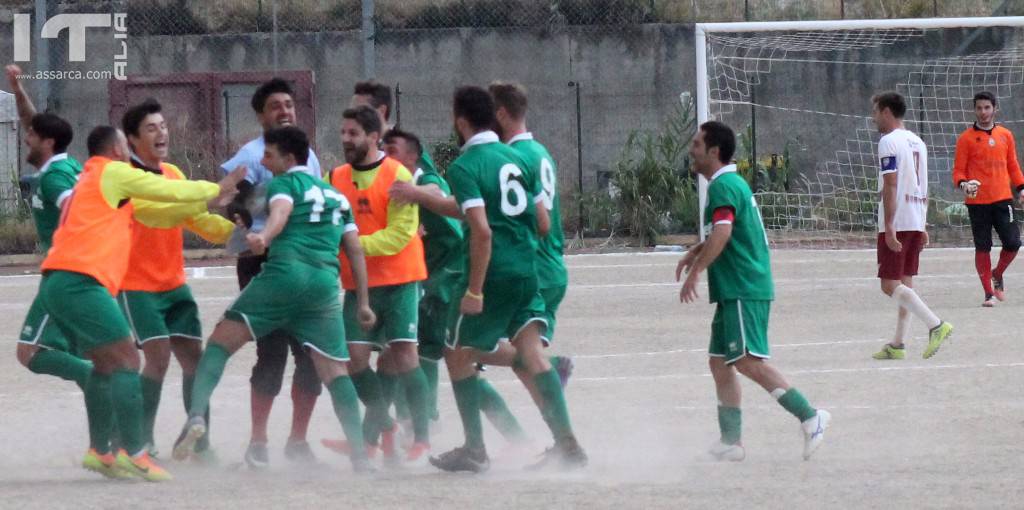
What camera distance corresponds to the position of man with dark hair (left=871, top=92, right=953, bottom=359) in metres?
10.8

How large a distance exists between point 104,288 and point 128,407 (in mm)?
531

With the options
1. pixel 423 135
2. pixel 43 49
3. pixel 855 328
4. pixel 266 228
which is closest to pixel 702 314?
pixel 855 328

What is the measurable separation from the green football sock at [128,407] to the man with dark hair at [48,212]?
41cm

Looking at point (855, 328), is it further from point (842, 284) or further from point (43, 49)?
point (43, 49)

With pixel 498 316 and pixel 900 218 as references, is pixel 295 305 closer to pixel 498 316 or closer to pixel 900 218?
pixel 498 316

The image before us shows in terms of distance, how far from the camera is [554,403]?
279 inches

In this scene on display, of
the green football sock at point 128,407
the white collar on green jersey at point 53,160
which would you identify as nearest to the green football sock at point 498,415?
the green football sock at point 128,407

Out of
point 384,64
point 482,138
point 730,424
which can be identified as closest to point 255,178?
point 482,138

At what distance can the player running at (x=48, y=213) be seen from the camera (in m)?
7.34

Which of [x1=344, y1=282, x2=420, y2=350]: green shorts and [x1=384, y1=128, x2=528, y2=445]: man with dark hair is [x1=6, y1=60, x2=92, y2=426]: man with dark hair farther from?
[x1=384, y1=128, x2=528, y2=445]: man with dark hair

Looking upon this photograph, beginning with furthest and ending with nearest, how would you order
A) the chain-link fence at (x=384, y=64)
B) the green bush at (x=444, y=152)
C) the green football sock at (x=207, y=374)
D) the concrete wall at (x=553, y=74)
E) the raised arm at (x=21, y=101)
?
the concrete wall at (x=553, y=74) → the chain-link fence at (x=384, y=64) → the green bush at (x=444, y=152) → the raised arm at (x=21, y=101) → the green football sock at (x=207, y=374)

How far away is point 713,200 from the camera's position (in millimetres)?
7441

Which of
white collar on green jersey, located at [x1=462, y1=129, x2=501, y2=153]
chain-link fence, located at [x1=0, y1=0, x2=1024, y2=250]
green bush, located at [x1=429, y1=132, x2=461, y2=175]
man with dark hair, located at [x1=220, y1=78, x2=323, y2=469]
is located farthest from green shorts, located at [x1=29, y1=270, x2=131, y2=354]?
chain-link fence, located at [x1=0, y1=0, x2=1024, y2=250]

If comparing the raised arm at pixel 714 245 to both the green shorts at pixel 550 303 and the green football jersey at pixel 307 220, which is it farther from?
the green football jersey at pixel 307 220
